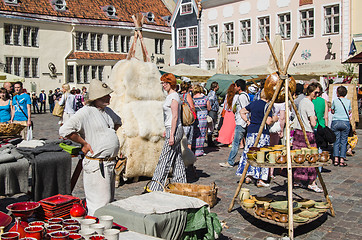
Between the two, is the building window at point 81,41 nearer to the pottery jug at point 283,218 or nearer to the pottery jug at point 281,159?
the pottery jug at point 281,159

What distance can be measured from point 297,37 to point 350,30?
3627mm

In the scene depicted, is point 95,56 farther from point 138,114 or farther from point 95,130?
point 95,130

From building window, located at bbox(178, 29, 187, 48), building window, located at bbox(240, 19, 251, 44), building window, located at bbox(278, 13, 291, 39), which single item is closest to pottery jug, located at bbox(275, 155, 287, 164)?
building window, located at bbox(278, 13, 291, 39)

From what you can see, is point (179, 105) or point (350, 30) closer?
point (179, 105)

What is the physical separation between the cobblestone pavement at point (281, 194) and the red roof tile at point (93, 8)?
31004 mm

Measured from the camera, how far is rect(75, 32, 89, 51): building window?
41.6 m

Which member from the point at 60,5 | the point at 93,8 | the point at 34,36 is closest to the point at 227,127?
the point at 34,36

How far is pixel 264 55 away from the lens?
30.5m

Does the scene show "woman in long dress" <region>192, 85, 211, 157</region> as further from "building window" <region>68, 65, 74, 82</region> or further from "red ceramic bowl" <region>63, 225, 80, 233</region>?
"building window" <region>68, 65, 74, 82</region>

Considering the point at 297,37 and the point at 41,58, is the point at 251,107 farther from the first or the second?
the point at 41,58

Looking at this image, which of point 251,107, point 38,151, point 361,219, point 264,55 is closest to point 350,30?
point 264,55

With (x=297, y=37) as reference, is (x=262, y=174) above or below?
below

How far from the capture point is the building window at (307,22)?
27.8 metres

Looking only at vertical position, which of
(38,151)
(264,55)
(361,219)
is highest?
(264,55)
